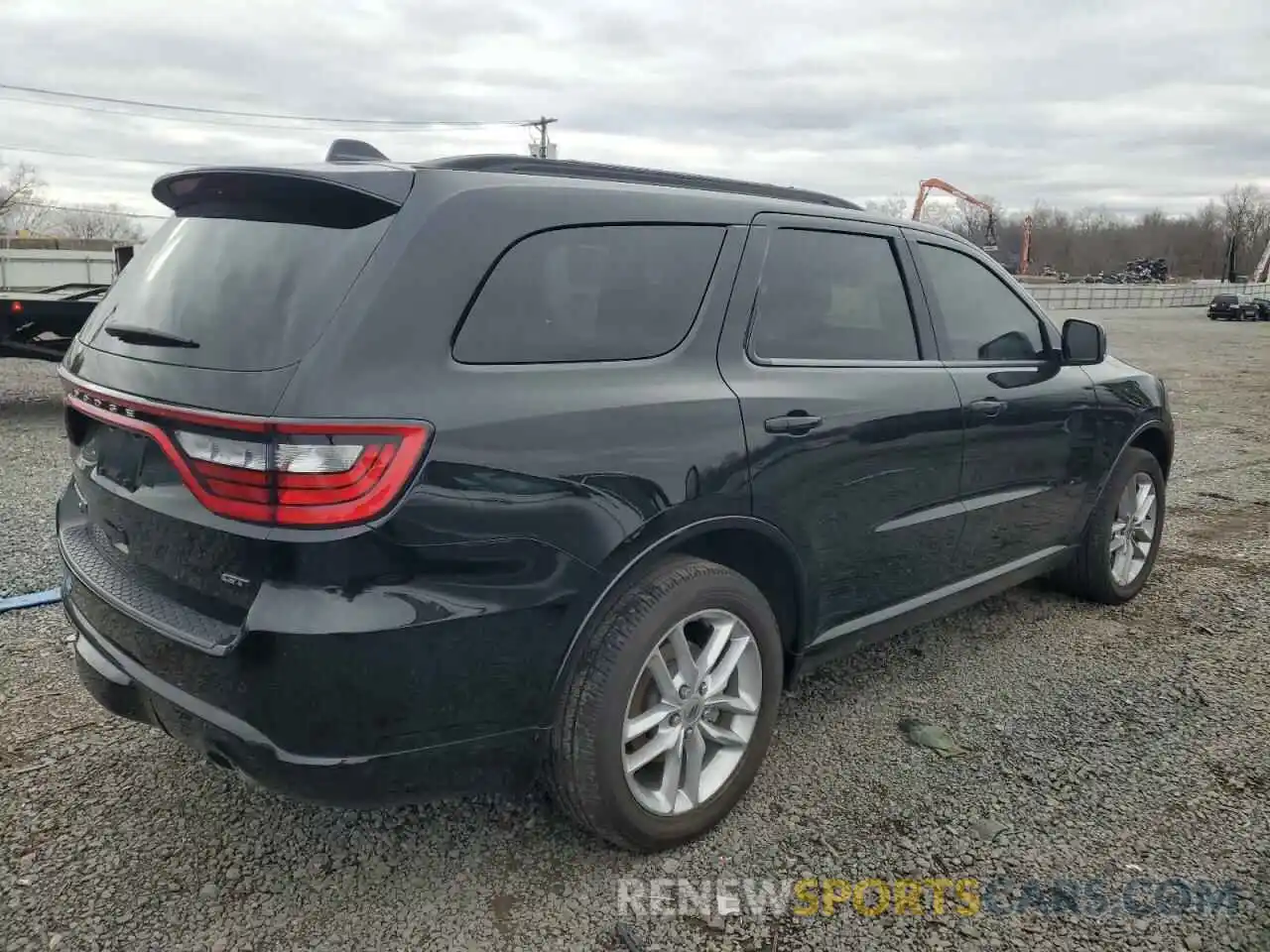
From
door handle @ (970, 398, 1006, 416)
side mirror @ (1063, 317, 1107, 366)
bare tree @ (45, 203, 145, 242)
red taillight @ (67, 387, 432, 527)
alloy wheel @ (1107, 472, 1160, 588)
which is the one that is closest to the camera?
red taillight @ (67, 387, 432, 527)

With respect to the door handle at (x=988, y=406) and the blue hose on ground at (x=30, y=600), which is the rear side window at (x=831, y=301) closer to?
the door handle at (x=988, y=406)

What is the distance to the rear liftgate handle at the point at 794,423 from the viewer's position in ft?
8.73

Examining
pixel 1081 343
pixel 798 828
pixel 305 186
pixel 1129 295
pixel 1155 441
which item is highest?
pixel 1129 295

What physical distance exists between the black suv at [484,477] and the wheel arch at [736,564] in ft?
0.04

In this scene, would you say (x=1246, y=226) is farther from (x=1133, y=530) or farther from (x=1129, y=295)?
(x=1133, y=530)

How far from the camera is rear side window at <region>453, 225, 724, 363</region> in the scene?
221 centimetres

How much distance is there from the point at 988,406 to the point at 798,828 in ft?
5.56

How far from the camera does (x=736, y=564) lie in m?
2.77

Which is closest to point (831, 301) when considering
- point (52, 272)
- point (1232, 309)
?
point (52, 272)

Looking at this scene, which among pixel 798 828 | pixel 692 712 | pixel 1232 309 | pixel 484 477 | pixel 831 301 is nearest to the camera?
pixel 484 477

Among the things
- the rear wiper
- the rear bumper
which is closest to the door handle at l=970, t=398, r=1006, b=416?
the rear bumper

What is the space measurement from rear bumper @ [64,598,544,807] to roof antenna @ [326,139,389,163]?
141 centimetres

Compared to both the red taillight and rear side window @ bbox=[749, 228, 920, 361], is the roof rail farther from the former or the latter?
the red taillight

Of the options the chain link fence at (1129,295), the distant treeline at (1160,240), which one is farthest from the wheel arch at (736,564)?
the distant treeline at (1160,240)
